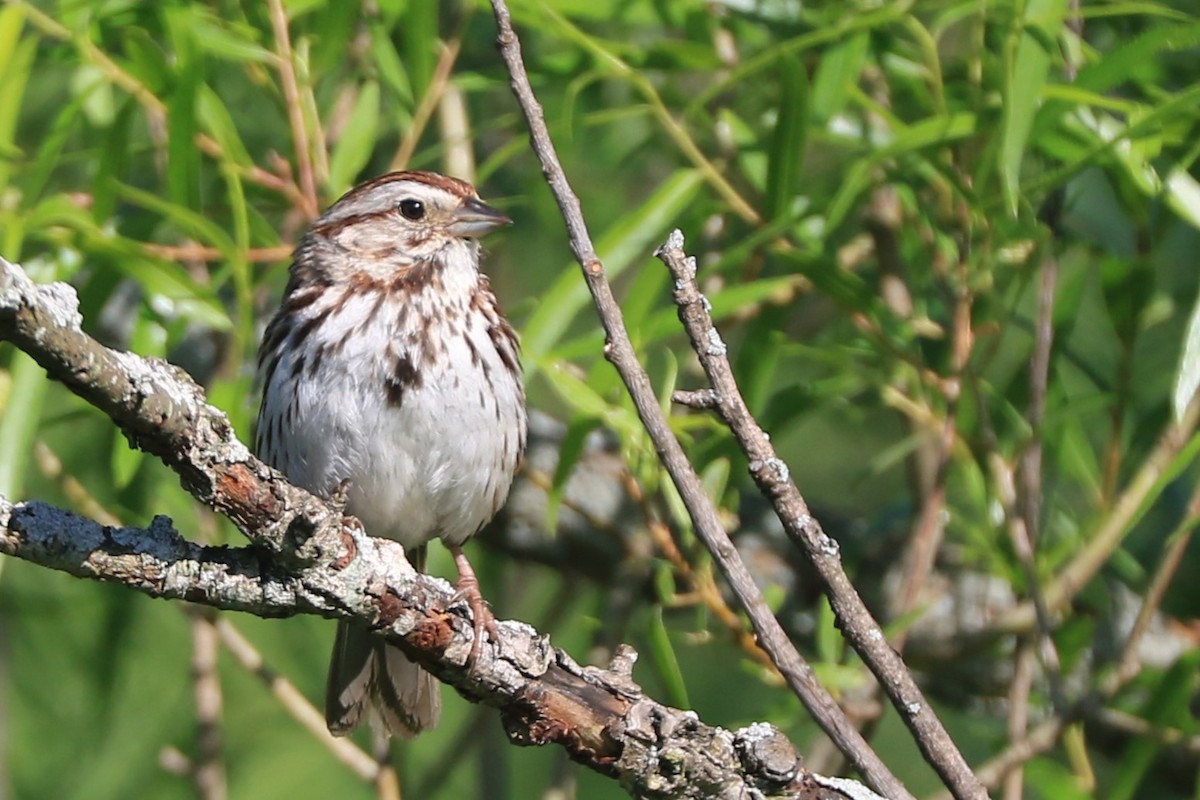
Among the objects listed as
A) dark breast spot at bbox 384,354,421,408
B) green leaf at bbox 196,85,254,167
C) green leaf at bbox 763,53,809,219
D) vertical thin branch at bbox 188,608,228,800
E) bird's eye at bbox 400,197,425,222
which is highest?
green leaf at bbox 196,85,254,167

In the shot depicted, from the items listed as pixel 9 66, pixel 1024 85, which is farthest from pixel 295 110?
pixel 1024 85

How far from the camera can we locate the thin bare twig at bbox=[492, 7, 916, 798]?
8.55ft

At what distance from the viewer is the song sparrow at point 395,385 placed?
12.9 feet

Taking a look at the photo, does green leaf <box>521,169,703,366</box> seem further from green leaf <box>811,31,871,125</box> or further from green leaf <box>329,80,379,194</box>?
green leaf <box>329,80,379,194</box>

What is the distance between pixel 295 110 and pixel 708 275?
1.05m

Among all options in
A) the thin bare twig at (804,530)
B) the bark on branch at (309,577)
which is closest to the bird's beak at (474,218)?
the bark on branch at (309,577)

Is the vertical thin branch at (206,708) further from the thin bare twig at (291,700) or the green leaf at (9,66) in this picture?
the green leaf at (9,66)

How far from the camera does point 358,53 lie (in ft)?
16.0

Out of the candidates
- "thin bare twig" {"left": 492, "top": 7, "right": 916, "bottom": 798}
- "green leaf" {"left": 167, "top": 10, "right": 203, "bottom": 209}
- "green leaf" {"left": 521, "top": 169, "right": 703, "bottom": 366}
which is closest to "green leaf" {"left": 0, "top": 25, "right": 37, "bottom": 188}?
"green leaf" {"left": 167, "top": 10, "right": 203, "bottom": 209}

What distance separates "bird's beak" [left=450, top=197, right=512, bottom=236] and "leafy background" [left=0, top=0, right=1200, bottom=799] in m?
0.13

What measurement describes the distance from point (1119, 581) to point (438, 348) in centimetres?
209

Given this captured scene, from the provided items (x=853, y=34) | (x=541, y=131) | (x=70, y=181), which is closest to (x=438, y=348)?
(x=853, y=34)

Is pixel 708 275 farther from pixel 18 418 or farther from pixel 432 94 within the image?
pixel 18 418

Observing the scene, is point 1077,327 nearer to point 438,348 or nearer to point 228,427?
point 438,348
